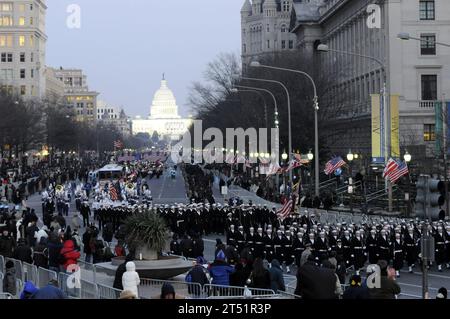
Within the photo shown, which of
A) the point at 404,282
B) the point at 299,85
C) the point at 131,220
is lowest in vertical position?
the point at 404,282

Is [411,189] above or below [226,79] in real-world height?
below

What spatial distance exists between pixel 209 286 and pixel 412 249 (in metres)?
11.5

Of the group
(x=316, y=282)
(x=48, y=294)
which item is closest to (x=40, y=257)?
(x=48, y=294)

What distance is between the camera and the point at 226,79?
3809 inches

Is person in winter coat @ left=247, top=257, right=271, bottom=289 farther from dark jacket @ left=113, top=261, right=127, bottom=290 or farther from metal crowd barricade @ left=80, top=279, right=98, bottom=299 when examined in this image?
metal crowd barricade @ left=80, top=279, right=98, bottom=299

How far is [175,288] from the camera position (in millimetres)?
17922

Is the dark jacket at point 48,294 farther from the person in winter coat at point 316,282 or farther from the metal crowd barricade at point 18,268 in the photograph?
the metal crowd barricade at point 18,268

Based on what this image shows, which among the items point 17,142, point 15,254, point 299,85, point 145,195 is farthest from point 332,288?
point 17,142

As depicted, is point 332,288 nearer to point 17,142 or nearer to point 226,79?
point 226,79

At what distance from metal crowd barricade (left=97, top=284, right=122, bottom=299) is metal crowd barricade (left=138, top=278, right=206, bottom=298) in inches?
41.3

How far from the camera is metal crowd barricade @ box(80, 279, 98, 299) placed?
17.2 m

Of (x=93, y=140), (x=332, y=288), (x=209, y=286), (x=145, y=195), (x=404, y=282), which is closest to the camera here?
(x=332, y=288)

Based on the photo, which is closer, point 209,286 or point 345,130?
point 209,286

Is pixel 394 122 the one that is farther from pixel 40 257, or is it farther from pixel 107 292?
pixel 107 292
